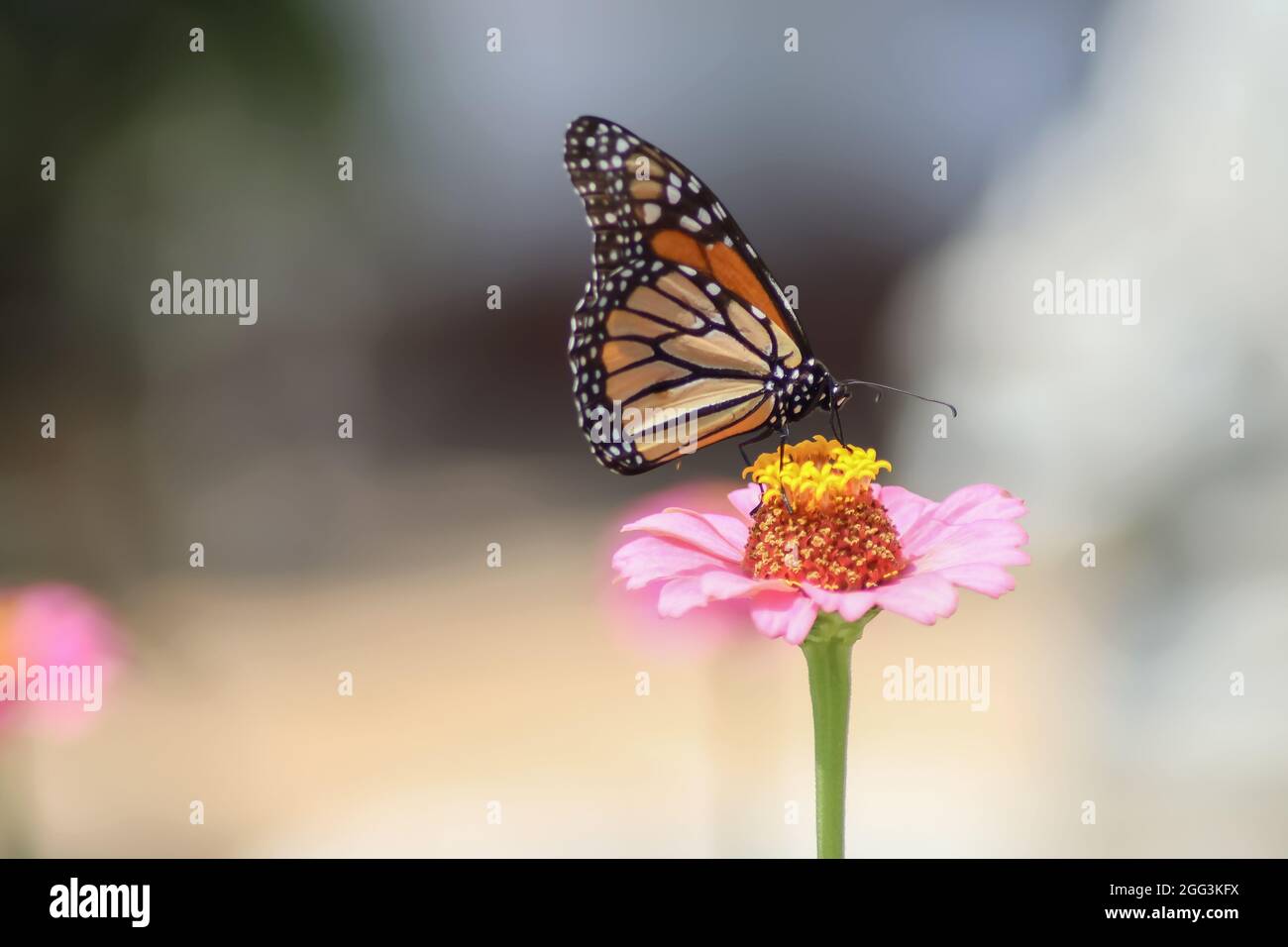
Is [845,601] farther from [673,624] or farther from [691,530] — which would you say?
[673,624]

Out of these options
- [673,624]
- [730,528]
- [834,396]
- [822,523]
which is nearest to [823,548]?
[822,523]

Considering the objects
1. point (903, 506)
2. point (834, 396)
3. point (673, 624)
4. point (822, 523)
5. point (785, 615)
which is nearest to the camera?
point (785, 615)

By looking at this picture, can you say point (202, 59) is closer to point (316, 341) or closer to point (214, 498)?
point (316, 341)

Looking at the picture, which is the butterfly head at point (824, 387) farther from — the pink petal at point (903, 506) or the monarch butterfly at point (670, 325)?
the pink petal at point (903, 506)

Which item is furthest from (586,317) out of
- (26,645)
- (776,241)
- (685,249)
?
(776,241)

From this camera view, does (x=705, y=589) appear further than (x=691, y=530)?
No

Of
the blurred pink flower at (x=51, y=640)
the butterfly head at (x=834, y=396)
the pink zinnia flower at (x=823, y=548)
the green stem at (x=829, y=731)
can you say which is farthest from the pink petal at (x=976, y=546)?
the blurred pink flower at (x=51, y=640)

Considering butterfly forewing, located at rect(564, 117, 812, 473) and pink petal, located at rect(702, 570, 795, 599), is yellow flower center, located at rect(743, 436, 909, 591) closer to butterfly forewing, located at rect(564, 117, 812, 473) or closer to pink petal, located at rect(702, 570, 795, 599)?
pink petal, located at rect(702, 570, 795, 599)
